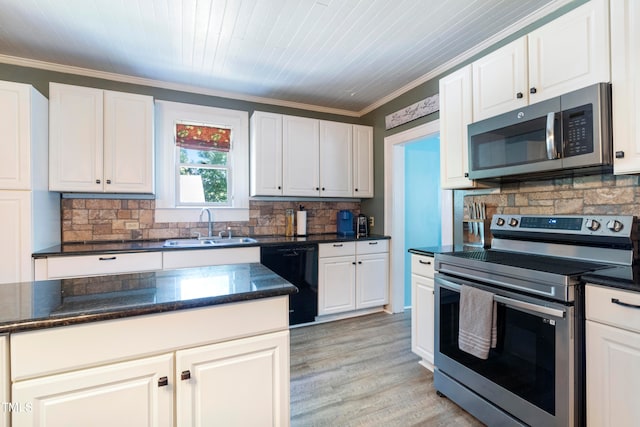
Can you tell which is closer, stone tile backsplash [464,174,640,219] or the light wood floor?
stone tile backsplash [464,174,640,219]

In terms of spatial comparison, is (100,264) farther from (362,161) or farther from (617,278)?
(617,278)

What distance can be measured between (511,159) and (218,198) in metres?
2.86

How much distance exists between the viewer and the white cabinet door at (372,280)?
351 centimetres

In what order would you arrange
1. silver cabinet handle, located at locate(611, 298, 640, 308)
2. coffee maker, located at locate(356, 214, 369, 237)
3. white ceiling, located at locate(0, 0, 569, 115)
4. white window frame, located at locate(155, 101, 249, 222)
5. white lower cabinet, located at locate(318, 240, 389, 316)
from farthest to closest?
coffee maker, located at locate(356, 214, 369, 237), white lower cabinet, located at locate(318, 240, 389, 316), white window frame, located at locate(155, 101, 249, 222), white ceiling, located at locate(0, 0, 569, 115), silver cabinet handle, located at locate(611, 298, 640, 308)

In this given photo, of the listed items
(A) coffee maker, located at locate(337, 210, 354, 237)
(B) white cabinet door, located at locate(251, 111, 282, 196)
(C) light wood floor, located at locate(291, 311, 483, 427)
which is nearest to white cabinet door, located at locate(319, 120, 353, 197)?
(A) coffee maker, located at locate(337, 210, 354, 237)

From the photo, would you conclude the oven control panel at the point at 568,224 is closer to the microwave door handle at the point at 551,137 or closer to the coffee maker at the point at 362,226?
the microwave door handle at the point at 551,137

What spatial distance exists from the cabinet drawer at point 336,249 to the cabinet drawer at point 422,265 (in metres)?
1.08

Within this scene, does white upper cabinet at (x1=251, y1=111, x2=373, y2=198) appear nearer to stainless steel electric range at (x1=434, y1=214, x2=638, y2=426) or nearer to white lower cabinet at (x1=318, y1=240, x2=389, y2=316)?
white lower cabinet at (x1=318, y1=240, x2=389, y2=316)

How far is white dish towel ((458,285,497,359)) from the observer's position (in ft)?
5.35

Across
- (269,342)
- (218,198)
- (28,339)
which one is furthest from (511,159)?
(218,198)

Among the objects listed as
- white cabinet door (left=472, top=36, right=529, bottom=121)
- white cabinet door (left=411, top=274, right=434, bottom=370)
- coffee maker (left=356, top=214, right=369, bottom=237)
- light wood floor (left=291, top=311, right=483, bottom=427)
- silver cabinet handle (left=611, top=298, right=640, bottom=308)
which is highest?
white cabinet door (left=472, top=36, right=529, bottom=121)

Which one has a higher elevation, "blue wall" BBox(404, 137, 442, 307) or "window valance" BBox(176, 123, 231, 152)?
"window valance" BBox(176, 123, 231, 152)

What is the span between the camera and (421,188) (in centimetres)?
401

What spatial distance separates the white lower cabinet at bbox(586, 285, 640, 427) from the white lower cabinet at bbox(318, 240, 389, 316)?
2271 millimetres
